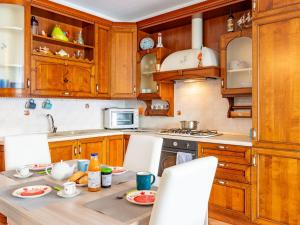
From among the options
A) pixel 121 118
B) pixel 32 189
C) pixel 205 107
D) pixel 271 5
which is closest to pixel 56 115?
pixel 121 118

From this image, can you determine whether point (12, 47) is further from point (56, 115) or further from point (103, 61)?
point (103, 61)

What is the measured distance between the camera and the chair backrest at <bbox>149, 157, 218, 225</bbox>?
0.91 metres

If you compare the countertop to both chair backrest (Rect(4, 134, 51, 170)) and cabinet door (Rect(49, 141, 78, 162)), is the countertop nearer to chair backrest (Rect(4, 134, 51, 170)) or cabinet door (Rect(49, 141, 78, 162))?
cabinet door (Rect(49, 141, 78, 162))

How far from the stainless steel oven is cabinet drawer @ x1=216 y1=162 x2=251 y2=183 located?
13.1 inches

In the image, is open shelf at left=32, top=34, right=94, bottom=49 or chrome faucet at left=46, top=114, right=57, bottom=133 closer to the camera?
open shelf at left=32, top=34, right=94, bottom=49

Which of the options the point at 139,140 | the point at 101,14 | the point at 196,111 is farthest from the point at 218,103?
the point at 101,14

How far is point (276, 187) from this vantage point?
7.52ft

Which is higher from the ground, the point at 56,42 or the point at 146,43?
the point at 146,43

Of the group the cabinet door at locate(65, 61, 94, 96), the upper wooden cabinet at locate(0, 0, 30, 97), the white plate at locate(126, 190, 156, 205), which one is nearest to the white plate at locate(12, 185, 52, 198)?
the white plate at locate(126, 190, 156, 205)

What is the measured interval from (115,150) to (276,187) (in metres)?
2.09

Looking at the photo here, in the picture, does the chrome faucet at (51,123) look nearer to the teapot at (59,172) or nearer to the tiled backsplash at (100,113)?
the tiled backsplash at (100,113)

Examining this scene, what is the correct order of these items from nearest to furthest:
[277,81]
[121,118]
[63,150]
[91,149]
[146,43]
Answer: [277,81] < [63,150] < [91,149] < [146,43] < [121,118]

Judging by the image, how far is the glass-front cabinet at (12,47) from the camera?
111 inches

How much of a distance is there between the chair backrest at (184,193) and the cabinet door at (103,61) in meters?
2.72
